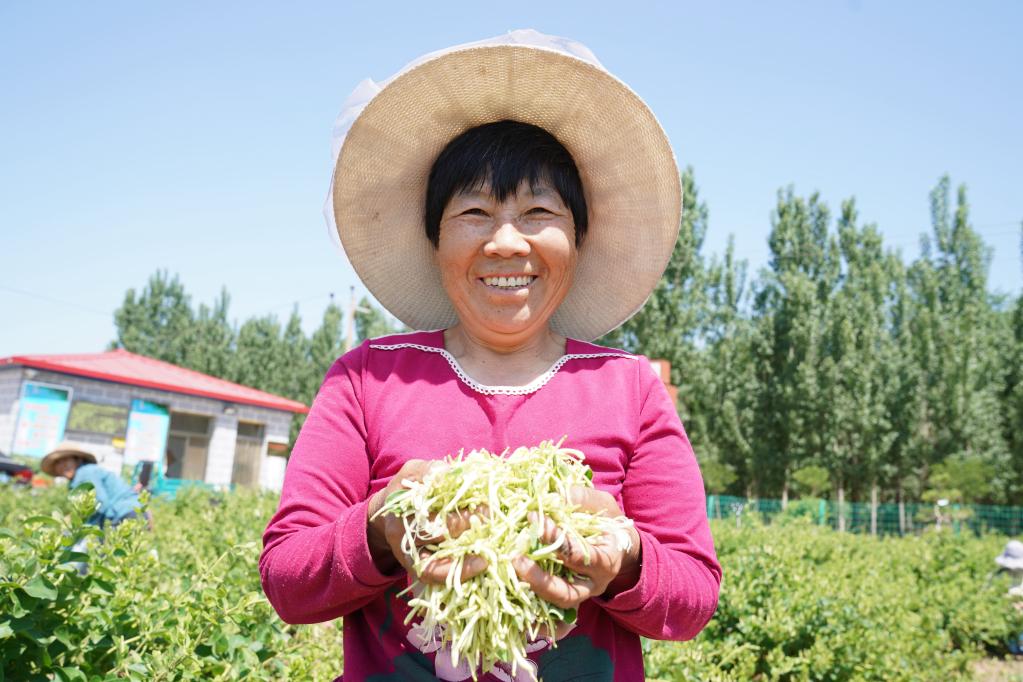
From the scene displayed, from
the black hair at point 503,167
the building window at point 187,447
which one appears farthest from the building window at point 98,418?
the black hair at point 503,167

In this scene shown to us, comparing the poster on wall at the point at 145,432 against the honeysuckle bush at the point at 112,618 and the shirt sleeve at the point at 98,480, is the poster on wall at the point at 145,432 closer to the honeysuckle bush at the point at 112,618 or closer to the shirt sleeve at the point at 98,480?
the shirt sleeve at the point at 98,480

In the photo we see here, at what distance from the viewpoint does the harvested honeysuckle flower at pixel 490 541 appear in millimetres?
1028

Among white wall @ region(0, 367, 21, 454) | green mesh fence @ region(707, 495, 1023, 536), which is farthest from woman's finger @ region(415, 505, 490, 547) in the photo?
white wall @ region(0, 367, 21, 454)

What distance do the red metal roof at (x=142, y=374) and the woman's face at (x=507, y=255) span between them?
769 inches

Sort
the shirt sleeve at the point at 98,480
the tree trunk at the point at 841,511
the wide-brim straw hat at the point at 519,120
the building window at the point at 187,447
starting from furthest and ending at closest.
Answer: the tree trunk at the point at 841,511 → the building window at the point at 187,447 → the shirt sleeve at the point at 98,480 → the wide-brim straw hat at the point at 519,120

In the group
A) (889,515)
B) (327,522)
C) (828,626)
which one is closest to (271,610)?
(327,522)

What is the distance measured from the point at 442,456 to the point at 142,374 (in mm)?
22040

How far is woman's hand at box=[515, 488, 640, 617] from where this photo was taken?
104cm

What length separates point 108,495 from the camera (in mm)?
6566

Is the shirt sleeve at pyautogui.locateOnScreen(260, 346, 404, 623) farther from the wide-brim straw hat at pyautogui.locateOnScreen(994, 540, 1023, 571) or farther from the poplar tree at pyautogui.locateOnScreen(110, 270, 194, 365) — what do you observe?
the poplar tree at pyautogui.locateOnScreen(110, 270, 194, 365)

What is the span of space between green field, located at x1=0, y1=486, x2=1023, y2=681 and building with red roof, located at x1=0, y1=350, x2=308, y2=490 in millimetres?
9700

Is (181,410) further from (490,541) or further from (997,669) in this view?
(490,541)

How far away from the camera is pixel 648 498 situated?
4.65ft

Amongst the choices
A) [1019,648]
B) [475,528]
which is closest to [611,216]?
[475,528]
